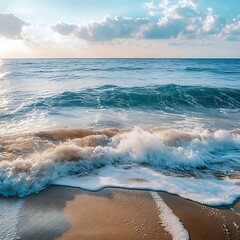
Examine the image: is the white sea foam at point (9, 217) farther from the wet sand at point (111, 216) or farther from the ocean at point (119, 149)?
the ocean at point (119, 149)

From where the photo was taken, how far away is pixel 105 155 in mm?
6785

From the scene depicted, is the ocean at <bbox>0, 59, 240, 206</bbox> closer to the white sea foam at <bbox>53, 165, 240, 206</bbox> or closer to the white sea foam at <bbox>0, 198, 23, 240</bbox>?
the white sea foam at <bbox>53, 165, 240, 206</bbox>

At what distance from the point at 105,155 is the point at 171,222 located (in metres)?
2.91

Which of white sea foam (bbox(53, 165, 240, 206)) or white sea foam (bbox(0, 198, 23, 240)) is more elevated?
white sea foam (bbox(0, 198, 23, 240))

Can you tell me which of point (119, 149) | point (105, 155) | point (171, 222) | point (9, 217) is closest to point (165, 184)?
point (171, 222)

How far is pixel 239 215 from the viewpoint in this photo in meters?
4.50

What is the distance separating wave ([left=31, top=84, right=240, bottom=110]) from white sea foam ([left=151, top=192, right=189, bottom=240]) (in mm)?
10435

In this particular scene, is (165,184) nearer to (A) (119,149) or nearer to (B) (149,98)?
(A) (119,149)

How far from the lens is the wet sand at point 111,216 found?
13.0 feet

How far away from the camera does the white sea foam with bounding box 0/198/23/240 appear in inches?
152

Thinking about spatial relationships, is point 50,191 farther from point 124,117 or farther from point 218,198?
point 124,117

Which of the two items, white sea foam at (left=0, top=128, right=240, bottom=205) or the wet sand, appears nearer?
the wet sand

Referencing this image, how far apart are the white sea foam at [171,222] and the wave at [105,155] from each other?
5.03 feet

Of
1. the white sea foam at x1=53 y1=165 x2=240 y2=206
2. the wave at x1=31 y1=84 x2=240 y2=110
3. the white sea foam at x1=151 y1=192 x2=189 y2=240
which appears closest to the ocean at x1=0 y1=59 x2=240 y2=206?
the white sea foam at x1=53 y1=165 x2=240 y2=206
